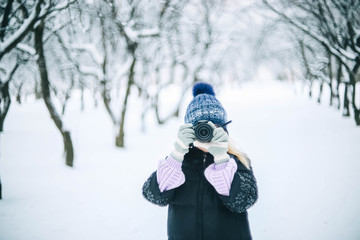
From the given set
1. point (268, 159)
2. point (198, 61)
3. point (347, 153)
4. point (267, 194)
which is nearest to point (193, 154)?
point (267, 194)

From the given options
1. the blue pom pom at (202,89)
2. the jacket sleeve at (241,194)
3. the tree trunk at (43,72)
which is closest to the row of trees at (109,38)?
the tree trunk at (43,72)

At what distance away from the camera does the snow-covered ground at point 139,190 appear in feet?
9.37

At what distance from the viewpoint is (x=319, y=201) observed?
3303 mm

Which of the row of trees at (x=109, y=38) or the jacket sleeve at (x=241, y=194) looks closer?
the jacket sleeve at (x=241, y=194)

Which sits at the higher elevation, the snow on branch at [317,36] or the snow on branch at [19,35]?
the snow on branch at [317,36]

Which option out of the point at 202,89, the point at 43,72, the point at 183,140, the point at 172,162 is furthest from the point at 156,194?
the point at 43,72

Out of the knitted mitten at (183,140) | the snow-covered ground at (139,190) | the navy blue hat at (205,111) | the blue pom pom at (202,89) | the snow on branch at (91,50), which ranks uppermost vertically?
the snow on branch at (91,50)

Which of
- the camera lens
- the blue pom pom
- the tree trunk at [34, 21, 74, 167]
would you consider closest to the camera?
the camera lens

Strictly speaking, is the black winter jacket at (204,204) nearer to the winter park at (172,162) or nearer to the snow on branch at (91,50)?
the winter park at (172,162)

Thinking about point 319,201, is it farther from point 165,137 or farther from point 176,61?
point 176,61

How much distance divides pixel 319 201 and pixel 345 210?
12.9 inches

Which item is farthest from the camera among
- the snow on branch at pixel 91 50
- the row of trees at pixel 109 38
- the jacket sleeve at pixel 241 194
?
the snow on branch at pixel 91 50

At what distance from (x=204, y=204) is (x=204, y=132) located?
424 millimetres

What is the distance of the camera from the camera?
1.21 metres
